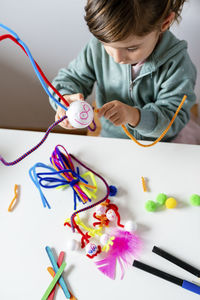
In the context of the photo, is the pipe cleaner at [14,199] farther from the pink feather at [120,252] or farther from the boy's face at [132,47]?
the boy's face at [132,47]

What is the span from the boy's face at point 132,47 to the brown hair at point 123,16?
0.02 m

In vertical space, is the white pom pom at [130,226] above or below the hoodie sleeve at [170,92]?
below

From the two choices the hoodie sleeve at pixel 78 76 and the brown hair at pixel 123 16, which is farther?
the hoodie sleeve at pixel 78 76

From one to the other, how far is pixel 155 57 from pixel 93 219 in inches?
15.4

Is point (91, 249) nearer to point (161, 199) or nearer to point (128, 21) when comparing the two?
point (161, 199)

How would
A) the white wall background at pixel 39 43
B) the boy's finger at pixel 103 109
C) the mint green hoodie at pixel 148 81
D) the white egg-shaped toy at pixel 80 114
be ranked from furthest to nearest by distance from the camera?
the white wall background at pixel 39 43
the mint green hoodie at pixel 148 81
the boy's finger at pixel 103 109
the white egg-shaped toy at pixel 80 114

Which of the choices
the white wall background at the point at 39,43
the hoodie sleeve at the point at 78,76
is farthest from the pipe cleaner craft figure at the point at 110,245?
the white wall background at the point at 39,43

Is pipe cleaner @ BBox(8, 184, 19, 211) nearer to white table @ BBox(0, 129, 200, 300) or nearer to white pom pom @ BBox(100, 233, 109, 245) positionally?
white table @ BBox(0, 129, 200, 300)

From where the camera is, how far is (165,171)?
57cm

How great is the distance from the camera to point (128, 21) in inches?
17.3

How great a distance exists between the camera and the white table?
0.45 metres

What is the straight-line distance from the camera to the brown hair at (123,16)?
0.43m

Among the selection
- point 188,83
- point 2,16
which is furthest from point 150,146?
point 2,16

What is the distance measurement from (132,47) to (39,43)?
52 centimetres
